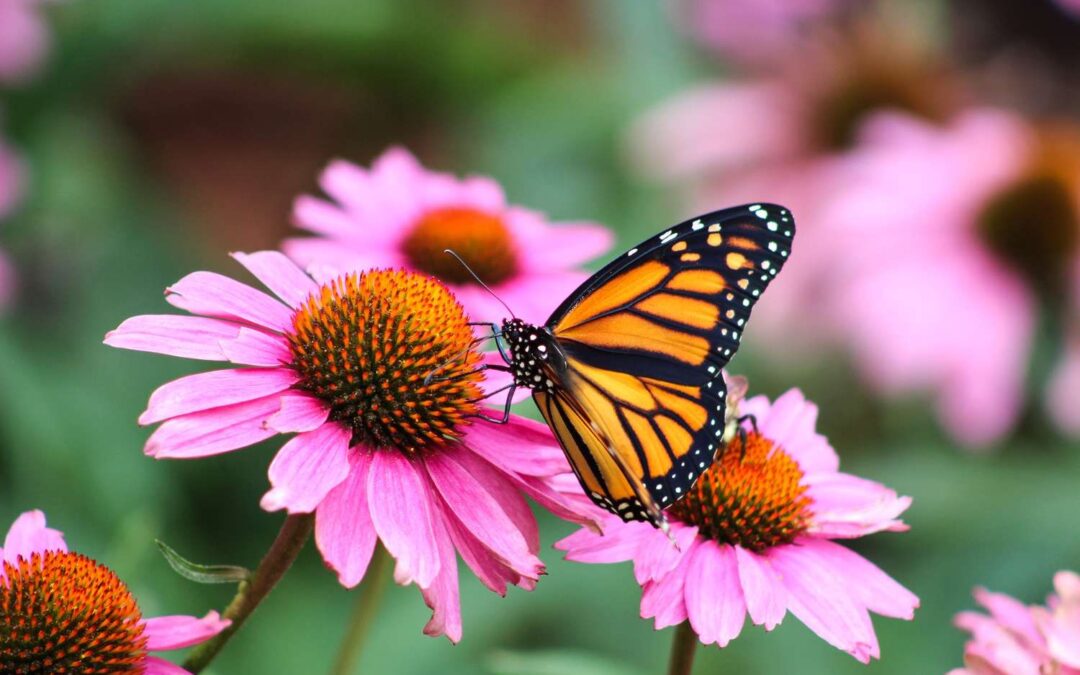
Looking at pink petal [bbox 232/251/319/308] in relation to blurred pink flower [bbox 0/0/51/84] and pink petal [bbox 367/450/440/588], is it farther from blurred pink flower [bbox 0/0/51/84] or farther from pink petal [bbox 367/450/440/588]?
blurred pink flower [bbox 0/0/51/84]

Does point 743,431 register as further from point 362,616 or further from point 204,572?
point 204,572

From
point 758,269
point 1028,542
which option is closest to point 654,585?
point 758,269

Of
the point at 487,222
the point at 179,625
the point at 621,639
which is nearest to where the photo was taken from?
the point at 179,625

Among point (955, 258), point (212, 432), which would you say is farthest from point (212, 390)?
point (955, 258)

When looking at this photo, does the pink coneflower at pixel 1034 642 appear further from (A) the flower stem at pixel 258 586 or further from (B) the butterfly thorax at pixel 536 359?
(A) the flower stem at pixel 258 586

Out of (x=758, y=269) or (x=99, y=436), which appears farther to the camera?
(x=99, y=436)

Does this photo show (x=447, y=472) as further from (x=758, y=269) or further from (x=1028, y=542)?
(x=1028, y=542)

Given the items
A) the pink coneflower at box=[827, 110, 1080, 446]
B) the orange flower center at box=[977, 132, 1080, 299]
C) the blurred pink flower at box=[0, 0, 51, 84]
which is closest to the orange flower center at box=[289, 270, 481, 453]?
the pink coneflower at box=[827, 110, 1080, 446]

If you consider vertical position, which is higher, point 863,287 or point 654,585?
point 863,287
